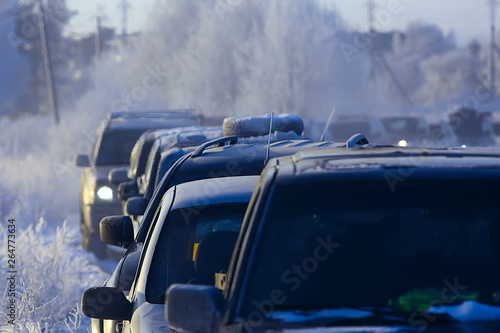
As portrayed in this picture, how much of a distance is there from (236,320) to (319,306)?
269mm

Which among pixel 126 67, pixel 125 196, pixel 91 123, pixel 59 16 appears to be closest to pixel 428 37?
pixel 59 16

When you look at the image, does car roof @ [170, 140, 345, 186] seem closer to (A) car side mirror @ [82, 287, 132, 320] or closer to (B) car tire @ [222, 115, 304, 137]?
(B) car tire @ [222, 115, 304, 137]

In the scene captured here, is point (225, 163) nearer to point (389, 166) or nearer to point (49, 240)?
point (389, 166)

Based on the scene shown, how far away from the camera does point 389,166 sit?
3055 millimetres

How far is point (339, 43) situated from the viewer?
49000 mm

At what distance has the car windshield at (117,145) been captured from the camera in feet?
42.1

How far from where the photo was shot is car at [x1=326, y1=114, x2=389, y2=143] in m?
23.8

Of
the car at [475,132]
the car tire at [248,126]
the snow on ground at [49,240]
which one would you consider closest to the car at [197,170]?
the snow on ground at [49,240]

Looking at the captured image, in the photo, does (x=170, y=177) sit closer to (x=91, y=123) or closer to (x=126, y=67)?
(x=91, y=123)

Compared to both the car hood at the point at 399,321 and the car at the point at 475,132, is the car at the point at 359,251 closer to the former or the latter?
the car hood at the point at 399,321

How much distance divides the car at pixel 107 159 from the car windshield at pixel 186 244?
685 cm

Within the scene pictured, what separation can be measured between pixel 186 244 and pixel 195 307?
1.86 meters

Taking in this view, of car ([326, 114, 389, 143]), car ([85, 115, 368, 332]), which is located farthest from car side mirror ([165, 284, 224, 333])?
car ([326, 114, 389, 143])

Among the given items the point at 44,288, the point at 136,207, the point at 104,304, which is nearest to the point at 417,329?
the point at 104,304
